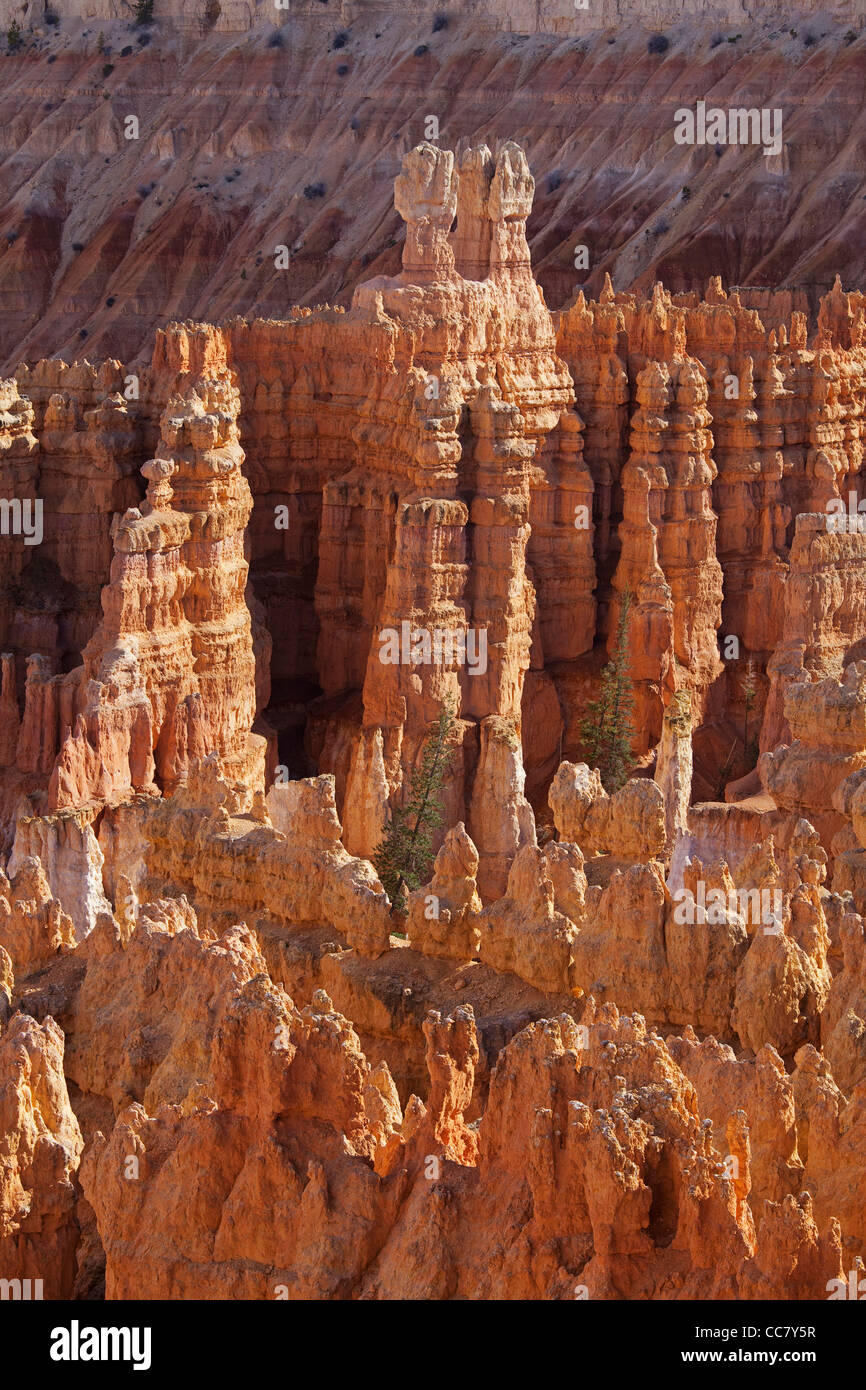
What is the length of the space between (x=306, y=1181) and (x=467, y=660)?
21.5 meters

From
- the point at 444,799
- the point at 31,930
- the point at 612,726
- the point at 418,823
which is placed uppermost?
the point at 612,726

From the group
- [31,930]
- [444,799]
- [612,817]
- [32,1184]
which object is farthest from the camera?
[444,799]

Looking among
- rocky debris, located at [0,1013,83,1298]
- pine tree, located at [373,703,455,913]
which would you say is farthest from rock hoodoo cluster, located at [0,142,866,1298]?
pine tree, located at [373,703,455,913]

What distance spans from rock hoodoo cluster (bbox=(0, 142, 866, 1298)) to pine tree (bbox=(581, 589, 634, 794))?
32.8 inches

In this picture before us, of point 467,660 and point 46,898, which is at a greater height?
point 467,660

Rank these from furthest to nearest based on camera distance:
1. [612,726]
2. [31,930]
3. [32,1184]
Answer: [612,726] < [31,930] < [32,1184]

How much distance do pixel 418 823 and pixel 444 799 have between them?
5.82 ft

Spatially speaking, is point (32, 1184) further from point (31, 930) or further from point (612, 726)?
point (612, 726)

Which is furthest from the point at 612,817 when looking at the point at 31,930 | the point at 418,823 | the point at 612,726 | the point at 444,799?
the point at 612,726

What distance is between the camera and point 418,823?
32719 mm

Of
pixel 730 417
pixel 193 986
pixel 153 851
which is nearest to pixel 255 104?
pixel 730 417

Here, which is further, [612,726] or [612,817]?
[612,726]

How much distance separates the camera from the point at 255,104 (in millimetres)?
94688

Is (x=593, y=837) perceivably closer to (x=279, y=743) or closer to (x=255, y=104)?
(x=279, y=743)
